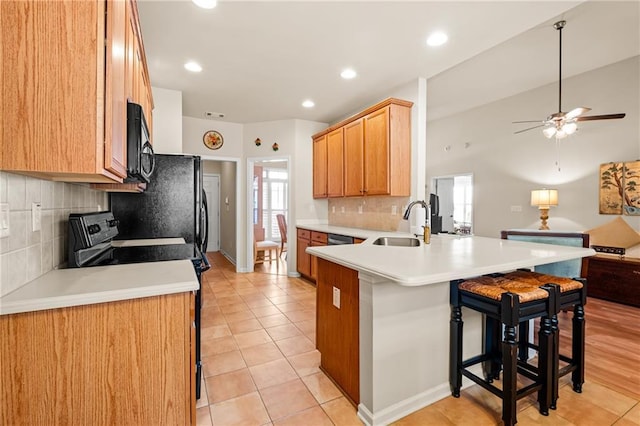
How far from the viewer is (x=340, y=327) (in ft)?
6.25

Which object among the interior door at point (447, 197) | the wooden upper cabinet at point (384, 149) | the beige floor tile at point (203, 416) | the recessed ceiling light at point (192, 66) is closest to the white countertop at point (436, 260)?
the beige floor tile at point (203, 416)

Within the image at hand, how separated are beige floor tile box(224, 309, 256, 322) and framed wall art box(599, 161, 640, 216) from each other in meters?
4.70

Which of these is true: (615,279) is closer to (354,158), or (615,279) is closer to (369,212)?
(369,212)

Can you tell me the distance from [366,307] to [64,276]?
1457 millimetres

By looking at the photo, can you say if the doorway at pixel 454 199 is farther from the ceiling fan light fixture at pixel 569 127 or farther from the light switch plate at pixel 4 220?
the light switch plate at pixel 4 220

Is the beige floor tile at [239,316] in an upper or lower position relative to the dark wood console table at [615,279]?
lower

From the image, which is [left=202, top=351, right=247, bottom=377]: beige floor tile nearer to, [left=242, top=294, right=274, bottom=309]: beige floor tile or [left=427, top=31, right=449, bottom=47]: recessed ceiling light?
[left=242, top=294, right=274, bottom=309]: beige floor tile

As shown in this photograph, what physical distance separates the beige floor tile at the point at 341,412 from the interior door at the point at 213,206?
631 cm

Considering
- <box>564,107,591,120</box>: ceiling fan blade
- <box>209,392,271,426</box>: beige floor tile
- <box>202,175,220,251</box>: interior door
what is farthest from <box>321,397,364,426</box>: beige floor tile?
<box>202,175,220,251</box>: interior door

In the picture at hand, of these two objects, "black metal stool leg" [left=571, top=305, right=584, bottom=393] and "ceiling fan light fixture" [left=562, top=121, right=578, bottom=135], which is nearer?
"black metal stool leg" [left=571, top=305, right=584, bottom=393]

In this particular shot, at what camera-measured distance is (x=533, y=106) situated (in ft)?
15.4

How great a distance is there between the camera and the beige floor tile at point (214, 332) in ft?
9.01

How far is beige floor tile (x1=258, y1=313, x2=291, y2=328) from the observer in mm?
3035

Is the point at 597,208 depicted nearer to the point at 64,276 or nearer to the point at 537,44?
the point at 537,44
